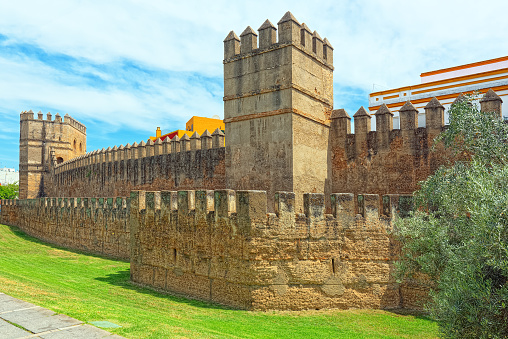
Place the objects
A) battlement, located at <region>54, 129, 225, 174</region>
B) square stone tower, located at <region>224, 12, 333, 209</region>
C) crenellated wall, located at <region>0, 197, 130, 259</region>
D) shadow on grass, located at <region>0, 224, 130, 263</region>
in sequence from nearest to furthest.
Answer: square stone tower, located at <region>224, 12, 333, 209</region> → battlement, located at <region>54, 129, 225, 174</region> → crenellated wall, located at <region>0, 197, 130, 259</region> → shadow on grass, located at <region>0, 224, 130, 263</region>

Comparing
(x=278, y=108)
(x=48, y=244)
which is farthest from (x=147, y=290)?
(x=48, y=244)

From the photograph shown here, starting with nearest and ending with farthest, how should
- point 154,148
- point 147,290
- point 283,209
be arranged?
point 283,209 → point 147,290 → point 154,148

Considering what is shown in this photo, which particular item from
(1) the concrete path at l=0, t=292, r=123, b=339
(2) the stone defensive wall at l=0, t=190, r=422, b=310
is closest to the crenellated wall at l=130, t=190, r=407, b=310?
(2) the stone defensive wall at l=0, t=190, r=422, b=310

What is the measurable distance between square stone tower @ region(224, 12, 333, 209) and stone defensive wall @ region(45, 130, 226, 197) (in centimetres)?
301

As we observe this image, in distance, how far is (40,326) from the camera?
16.0 ft

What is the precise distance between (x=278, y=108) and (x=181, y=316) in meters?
6.37

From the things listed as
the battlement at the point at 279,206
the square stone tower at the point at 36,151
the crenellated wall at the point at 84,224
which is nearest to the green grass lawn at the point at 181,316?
the battlement at the point at 279,206

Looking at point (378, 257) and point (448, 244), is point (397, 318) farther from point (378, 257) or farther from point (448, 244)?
point (448, 244)

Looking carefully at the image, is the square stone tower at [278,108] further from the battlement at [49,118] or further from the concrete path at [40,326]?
the battlement at [49,118]

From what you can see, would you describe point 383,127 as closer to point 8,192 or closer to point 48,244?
point 48,244

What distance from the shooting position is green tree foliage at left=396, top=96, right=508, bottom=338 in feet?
19.6

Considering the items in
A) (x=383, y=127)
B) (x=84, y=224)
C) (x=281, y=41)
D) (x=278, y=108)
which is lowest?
(x=84, y=224)

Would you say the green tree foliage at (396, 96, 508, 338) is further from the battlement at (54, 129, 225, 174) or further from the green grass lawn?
the battlement at (54, 129, 225, 174)

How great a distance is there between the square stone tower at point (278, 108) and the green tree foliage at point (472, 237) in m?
3.90
